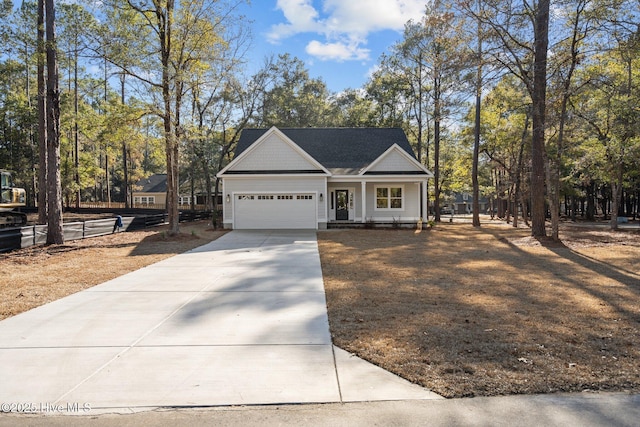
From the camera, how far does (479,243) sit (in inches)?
595

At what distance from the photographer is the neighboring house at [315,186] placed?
817 inches

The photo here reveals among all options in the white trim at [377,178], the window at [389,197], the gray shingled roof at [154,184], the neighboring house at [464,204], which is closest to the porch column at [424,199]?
the white trim at [377,178]

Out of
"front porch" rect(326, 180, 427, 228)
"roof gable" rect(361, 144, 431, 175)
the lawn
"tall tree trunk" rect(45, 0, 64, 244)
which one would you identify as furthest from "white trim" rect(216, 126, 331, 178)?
the lawn

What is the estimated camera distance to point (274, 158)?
21031mm

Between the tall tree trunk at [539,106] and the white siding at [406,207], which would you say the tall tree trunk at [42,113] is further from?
the tall tree trunk at [539,106]

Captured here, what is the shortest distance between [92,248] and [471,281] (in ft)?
39.2

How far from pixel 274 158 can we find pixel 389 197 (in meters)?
6.88

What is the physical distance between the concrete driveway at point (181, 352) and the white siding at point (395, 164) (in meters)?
15.3

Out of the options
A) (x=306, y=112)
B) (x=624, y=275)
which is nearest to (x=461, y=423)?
(x=624, y=275)

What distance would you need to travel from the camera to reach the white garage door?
20.8m

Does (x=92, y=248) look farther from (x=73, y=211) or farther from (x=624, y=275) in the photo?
(x=73, y=211)

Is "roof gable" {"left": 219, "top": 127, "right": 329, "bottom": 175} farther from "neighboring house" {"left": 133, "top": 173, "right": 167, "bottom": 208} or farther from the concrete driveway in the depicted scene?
"neighboring house" {"left": 133, "top": 173, "right": 167, "bottom": 208}

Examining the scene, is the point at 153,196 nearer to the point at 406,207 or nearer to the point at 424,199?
the point at 406,207

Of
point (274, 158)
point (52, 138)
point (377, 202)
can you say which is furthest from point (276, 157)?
point (52, 138)
